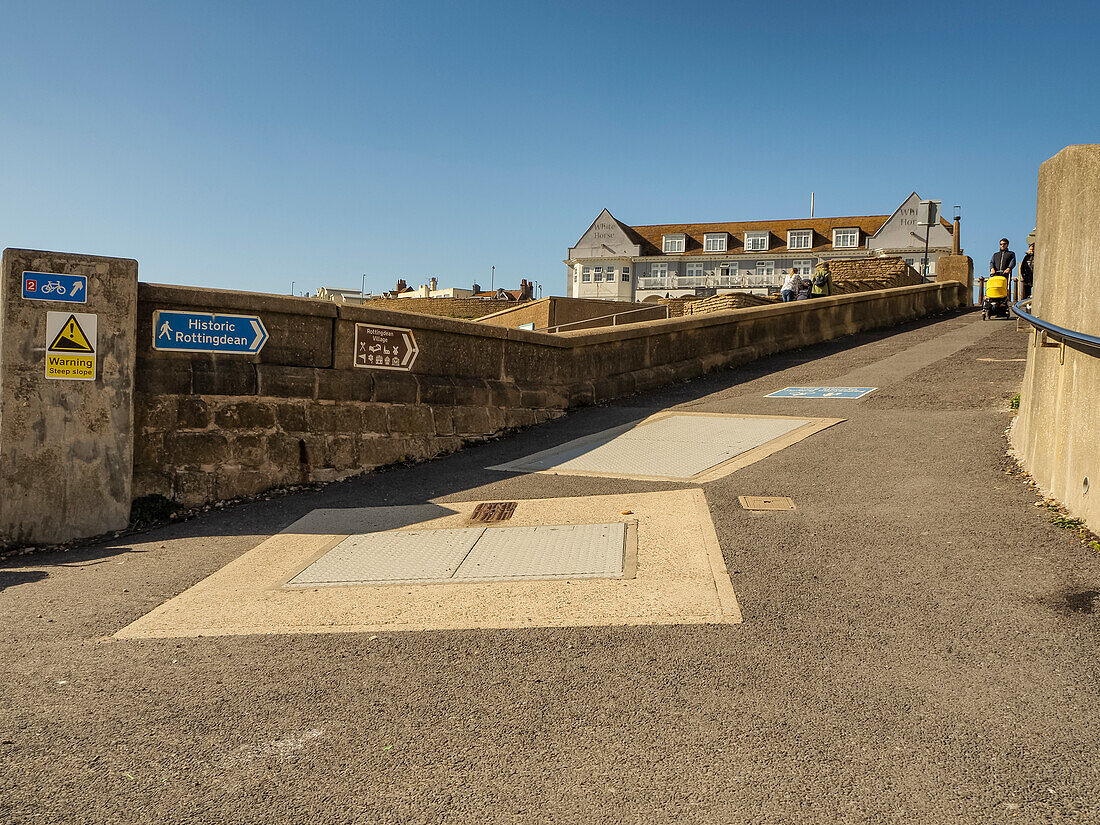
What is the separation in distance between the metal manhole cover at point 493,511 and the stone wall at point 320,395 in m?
2.22

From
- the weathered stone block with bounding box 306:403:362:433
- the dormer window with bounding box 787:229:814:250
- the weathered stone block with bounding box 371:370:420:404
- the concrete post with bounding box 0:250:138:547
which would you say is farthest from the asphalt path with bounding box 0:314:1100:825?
the dormer window with bounding box 787:229:814:250

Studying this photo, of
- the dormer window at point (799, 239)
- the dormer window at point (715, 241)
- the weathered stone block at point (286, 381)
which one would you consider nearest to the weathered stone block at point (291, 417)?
the weathered stone block at point (286, 381)

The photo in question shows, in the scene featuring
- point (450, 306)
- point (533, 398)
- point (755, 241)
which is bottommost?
point (533, 398)

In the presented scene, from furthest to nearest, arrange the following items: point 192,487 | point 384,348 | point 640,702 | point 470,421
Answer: point 470,421 < point 384,348 < point 192,487 < point 640,702

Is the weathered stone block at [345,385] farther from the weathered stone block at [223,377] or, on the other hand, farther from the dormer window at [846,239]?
the dormer window at [846,239]

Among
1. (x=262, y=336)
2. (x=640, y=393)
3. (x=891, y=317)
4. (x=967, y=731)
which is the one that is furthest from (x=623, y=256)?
(x=967, y=731)

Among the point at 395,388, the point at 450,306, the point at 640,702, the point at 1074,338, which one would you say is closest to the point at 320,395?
the point at 395,388

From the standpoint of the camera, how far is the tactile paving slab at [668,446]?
793 cm

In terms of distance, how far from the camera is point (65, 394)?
6.82 metres

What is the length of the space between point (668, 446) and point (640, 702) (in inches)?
219

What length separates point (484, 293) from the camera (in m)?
78.8

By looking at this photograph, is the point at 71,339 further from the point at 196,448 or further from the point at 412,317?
the point at 412,317

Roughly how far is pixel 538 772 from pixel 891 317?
68.3 feet

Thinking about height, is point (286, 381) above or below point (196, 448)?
above
